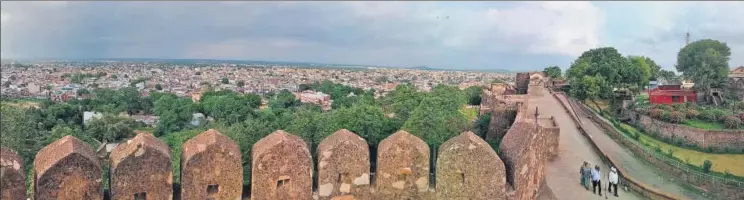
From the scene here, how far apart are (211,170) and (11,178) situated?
2.04 m

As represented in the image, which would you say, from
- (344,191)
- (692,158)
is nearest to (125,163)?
(344,191)

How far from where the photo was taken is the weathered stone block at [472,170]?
6.95m

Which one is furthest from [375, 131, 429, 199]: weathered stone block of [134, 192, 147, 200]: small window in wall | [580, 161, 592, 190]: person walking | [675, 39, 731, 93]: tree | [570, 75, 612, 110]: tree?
[570, 75, 612, 110]: tree

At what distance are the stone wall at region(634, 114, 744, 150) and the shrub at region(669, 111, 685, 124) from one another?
15.1 inches

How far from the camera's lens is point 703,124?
3269cm

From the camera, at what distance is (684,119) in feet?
111

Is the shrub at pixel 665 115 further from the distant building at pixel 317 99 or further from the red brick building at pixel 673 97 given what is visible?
the distant building at pixel 317 99

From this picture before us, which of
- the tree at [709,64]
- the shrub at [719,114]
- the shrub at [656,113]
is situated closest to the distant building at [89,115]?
the shrub at [656,113]

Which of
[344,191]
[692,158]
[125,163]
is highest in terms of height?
[125,163]

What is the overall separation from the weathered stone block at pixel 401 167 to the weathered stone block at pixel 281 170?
0.92 m

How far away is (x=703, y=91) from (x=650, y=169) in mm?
25842

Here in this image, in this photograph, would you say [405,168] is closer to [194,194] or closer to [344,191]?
[344,191]

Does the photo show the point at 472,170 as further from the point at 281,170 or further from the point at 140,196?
the point at 140,196

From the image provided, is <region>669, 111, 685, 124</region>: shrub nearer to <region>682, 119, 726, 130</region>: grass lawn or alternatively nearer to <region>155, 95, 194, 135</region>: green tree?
<region>682, 119, 726, 130</region>: grass lawn
